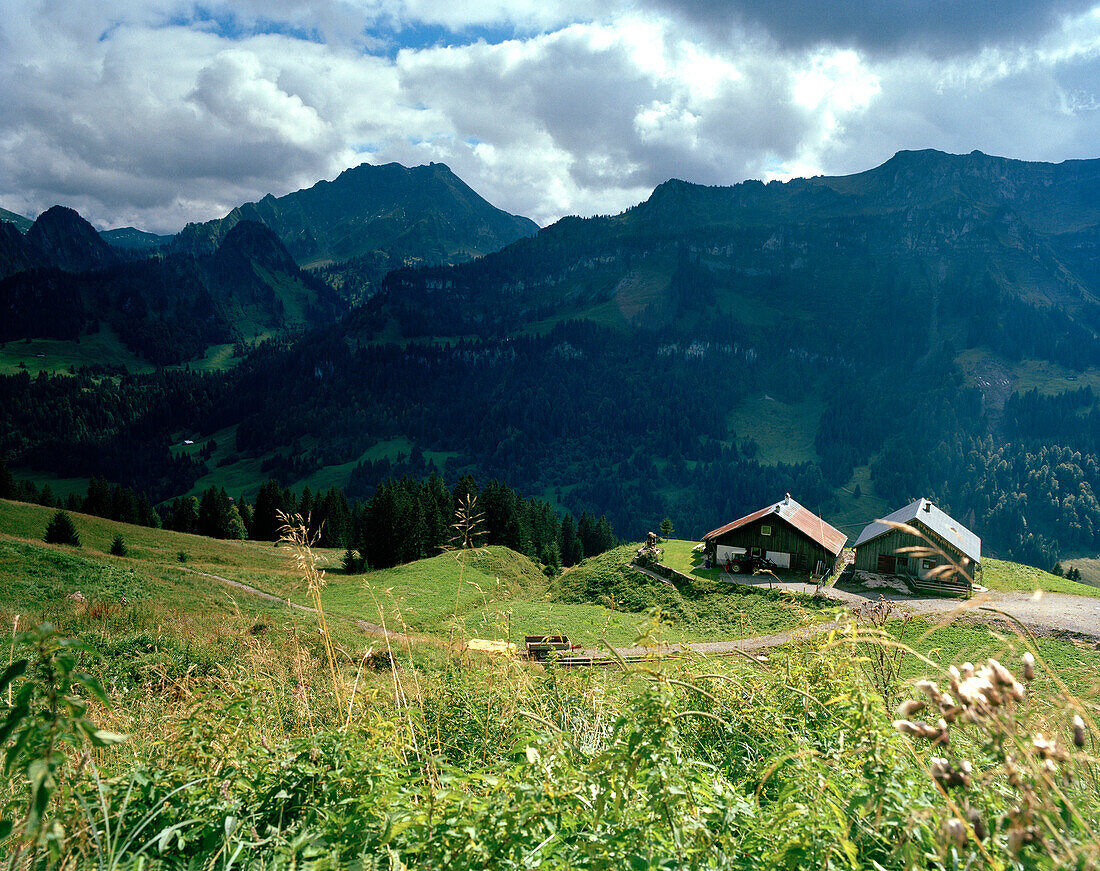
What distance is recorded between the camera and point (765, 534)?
49625mm

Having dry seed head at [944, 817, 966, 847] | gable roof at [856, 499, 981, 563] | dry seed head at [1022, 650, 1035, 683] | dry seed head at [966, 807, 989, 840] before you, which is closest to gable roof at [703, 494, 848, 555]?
gable roof at [856, 499, 981, 563]

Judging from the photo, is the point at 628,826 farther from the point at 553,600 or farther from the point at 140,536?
the point at 140,536

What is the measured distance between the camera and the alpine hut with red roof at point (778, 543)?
48.3 m

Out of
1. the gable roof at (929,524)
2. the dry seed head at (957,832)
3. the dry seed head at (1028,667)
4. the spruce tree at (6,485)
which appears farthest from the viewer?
the spruce tree at (6,485)

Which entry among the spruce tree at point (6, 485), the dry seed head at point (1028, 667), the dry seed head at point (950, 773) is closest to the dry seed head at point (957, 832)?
the dry seed head at point (950, 773)

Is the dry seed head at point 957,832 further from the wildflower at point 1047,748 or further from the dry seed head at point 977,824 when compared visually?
the wildflower at point 1047,748

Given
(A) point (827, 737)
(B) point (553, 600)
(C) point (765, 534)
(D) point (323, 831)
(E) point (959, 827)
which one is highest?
(E) point (959, 827)

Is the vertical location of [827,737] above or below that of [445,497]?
above

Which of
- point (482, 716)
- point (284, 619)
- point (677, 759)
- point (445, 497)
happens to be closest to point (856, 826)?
point (677, 759)

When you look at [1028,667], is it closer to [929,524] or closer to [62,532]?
[929,524]

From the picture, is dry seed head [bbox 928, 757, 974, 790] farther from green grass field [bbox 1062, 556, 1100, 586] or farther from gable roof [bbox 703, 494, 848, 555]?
green grass field [bbox 1062, 556, 1100, 586]

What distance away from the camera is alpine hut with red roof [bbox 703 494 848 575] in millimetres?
48281

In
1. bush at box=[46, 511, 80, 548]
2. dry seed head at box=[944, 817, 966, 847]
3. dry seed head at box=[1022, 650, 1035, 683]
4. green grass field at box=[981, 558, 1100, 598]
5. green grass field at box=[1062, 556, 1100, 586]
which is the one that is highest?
dry seed head at box=[1022, 650, 1035, 683]

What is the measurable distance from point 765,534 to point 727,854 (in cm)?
5111
